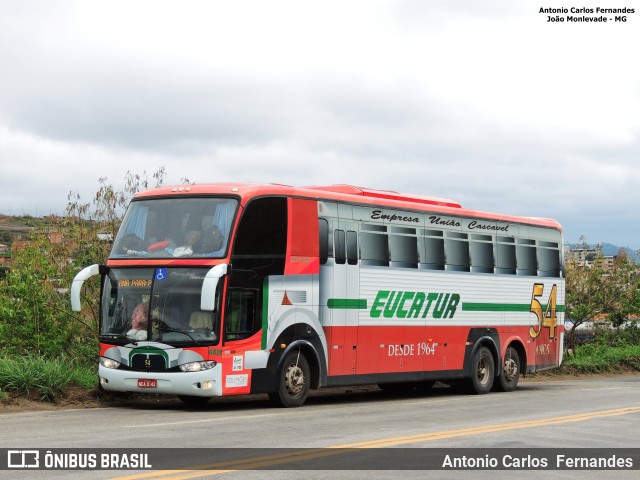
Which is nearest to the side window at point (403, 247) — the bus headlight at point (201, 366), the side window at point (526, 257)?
the side window at point (526, 257)

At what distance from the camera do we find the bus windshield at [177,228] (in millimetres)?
17891

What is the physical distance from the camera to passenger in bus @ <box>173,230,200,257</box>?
58.7 feet

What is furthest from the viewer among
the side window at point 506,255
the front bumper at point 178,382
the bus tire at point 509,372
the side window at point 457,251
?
the bus tire at point 509,372

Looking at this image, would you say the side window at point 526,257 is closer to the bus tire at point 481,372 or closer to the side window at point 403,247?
the bus tire at point 481,372

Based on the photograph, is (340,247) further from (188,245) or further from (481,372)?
(481,372)

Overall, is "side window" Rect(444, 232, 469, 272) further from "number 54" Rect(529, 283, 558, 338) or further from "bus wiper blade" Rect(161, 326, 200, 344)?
"bus wiper blade" Rect(161, 326, 200, 344)

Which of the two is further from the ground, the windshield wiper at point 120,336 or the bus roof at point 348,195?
the bus roof at point 348,195

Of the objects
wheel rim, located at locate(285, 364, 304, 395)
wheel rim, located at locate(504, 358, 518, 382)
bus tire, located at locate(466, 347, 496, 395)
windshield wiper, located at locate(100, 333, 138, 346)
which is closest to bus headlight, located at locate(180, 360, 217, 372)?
windshield wiper, located at locate(100, 333, 138, 346)

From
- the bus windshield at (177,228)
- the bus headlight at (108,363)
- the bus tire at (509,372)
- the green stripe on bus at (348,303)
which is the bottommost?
the bus tire at (509,372)

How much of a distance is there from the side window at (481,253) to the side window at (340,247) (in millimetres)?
4671

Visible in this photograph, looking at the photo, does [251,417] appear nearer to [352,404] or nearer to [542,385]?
[352,404]

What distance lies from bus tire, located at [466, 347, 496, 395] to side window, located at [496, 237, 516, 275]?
1.87 m

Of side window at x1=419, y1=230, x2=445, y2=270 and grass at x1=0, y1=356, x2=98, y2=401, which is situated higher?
side window at x1=419, y1=230, x2=445, y2=270

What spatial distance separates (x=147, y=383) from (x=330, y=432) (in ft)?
14.9
